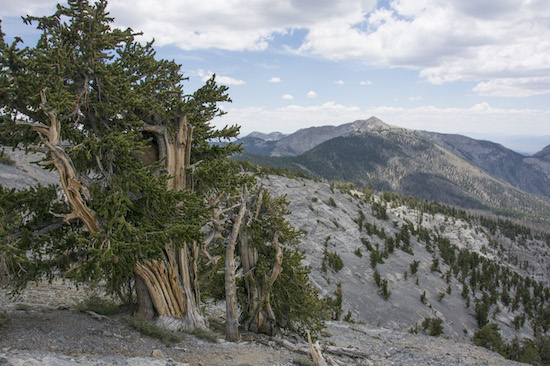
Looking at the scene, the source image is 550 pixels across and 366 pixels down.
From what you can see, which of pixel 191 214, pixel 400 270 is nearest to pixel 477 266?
pixel 400 270

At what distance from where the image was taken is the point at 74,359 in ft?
23.0

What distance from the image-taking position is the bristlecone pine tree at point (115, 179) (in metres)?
8.65

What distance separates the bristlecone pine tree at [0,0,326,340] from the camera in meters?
8.65

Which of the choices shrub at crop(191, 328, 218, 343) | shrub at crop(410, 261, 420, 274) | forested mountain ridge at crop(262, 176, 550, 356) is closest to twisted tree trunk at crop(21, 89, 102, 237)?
shrub at crop(191, 328, 218, 343)

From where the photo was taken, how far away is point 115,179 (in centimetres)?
916

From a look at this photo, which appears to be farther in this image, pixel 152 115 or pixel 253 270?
pixel 253 270

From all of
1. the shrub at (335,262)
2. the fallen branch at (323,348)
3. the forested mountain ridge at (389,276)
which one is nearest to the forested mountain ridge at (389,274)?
the shrub at (335,262)

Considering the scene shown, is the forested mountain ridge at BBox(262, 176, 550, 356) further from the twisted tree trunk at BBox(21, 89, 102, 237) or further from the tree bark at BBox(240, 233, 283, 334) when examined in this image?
the twisted tree trunk at BBox(21, 89, 102, 237)

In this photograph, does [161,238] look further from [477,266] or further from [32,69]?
[477,266]

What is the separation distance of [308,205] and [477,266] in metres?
41.5

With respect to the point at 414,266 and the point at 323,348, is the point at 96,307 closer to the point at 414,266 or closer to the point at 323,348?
the point at 323,348

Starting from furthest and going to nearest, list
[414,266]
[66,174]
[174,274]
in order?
[414,266]
[174,274]
[66,174]

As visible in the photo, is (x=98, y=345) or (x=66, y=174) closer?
(x=98, y=345)

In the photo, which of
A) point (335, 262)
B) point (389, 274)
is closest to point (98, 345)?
point (335, 262)
